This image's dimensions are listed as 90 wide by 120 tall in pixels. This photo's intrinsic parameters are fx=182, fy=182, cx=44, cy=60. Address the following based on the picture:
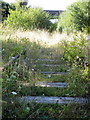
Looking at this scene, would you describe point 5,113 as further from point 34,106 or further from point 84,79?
point 84,79

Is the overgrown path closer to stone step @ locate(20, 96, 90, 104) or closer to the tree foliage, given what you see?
stone step @ locate(20, 96, 90, 104)

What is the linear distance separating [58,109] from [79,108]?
1.07 feet

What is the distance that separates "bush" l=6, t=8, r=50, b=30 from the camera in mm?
14394

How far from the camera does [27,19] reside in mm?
15445

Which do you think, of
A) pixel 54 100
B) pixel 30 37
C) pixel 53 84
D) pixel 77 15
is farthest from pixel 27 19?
pixel 54 100

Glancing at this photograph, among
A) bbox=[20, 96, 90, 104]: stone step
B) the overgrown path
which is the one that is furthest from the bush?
bbox=[20, 96, 90, 104]: stone step

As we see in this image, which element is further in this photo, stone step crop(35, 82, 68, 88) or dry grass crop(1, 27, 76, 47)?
dry grass crop(1, 27, 76, 47)

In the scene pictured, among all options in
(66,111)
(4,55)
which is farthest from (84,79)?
(4,55)

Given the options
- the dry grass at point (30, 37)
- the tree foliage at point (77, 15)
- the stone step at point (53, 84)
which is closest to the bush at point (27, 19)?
the tree foliage at point (77, 15)

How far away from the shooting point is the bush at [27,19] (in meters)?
14.4

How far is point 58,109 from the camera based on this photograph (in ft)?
9.32

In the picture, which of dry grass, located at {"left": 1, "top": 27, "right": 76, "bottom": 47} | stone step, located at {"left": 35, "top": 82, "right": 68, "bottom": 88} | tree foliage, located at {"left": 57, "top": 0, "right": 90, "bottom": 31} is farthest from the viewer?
tree foliage, located at {"left": 57, "top": 0, "right": 90, "bottom": 31}

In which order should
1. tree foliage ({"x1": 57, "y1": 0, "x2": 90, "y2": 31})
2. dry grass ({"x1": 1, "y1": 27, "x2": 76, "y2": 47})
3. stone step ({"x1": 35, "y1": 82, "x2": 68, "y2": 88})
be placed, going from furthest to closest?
tree foliage ({"x1": 57, "y1": 0, "x2": 90, "y2": 31}), dry grass ({"x1": 1, "y1": 27, "x2": 76, "y2": 47}), stone step ({"x1": 35, "y1": 82, "x2": 68, "y2": 88})

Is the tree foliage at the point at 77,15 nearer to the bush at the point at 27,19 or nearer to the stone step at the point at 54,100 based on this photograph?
the bush at the point at 27,19
